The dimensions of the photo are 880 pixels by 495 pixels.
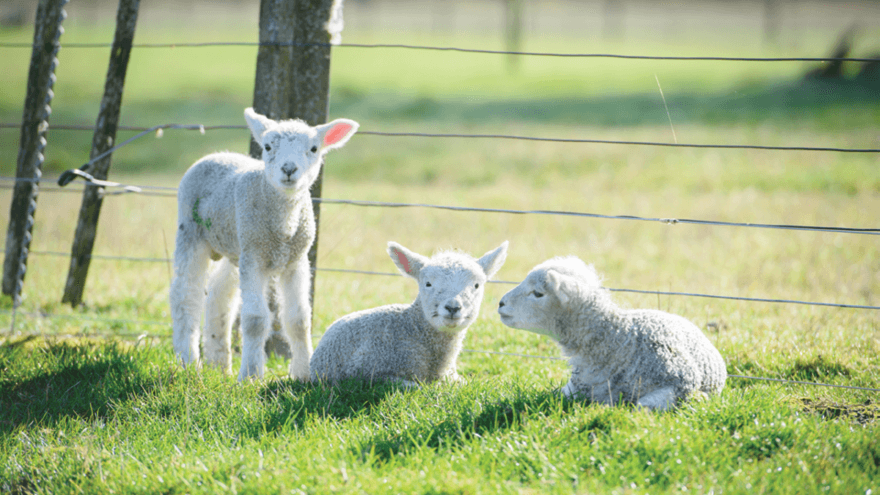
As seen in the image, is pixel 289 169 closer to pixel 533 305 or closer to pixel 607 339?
pixel 533 305

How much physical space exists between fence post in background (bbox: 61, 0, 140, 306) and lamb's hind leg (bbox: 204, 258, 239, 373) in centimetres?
201

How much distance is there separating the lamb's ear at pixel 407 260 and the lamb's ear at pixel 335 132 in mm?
717

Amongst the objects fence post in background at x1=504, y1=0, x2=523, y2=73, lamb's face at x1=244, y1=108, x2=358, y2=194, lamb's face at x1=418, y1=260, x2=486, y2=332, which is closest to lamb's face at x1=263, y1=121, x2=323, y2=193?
lamb's face at x1=244, y1=108, x2=358, y2=194

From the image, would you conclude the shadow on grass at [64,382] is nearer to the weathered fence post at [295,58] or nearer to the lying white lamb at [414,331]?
the weathered fence post at [295,58]

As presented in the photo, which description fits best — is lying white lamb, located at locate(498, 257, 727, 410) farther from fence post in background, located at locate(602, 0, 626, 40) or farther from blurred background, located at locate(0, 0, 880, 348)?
fence post in background, located at locate(602, 0, 626, 40)

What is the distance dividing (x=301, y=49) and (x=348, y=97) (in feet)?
79.0

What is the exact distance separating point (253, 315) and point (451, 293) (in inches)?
50.6

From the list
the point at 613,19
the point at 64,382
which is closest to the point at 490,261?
the point at 64,382

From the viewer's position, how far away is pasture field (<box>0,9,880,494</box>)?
124 inches

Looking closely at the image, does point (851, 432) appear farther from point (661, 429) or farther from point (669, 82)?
point (669, 82)

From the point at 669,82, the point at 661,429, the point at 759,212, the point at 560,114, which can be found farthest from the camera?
the point at 669,82

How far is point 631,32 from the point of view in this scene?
50.7 m

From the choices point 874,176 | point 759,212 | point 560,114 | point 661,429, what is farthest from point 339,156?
point 661,429

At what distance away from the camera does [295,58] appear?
17.0 feet
